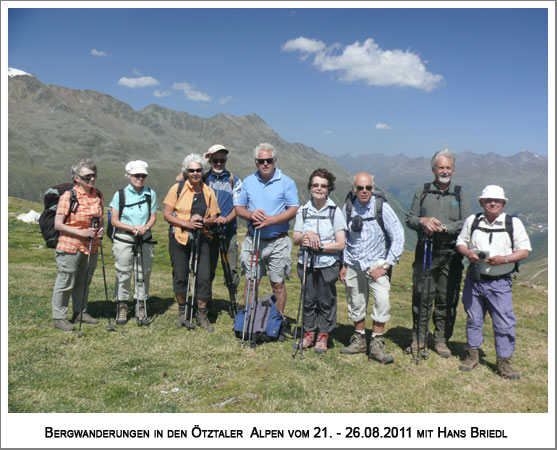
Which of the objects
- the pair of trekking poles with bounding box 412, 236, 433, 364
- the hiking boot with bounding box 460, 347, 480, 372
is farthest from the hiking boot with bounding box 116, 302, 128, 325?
the hiking boot with bounding box 460, 347, 480, 372

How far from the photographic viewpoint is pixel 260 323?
10.1m

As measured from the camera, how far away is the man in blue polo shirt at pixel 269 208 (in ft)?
31.4

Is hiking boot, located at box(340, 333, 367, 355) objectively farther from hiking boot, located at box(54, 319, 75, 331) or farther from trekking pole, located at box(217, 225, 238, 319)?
hiking boot, located at box(54, 319, 75, 331)

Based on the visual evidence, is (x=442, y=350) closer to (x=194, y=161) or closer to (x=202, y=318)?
(x=202, y=318)

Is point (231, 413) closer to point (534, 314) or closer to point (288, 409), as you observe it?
point (288, 409)

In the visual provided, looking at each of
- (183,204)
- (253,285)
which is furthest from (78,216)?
(253,285)

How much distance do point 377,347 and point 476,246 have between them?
3.37 meters

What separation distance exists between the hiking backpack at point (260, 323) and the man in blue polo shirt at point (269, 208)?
0.93 metres

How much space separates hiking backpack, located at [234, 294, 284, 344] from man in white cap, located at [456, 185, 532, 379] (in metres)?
4.73

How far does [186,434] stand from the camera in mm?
6480

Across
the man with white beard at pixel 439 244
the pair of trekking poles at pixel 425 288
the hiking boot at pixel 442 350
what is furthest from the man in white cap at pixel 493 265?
the pair of trekking poles at pixel 425 288

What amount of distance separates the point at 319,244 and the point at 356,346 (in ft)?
9.80

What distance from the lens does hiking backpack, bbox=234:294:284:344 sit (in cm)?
1004

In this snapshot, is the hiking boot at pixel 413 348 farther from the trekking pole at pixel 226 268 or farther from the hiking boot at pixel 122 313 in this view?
the hiking boot at pixel 122 313
